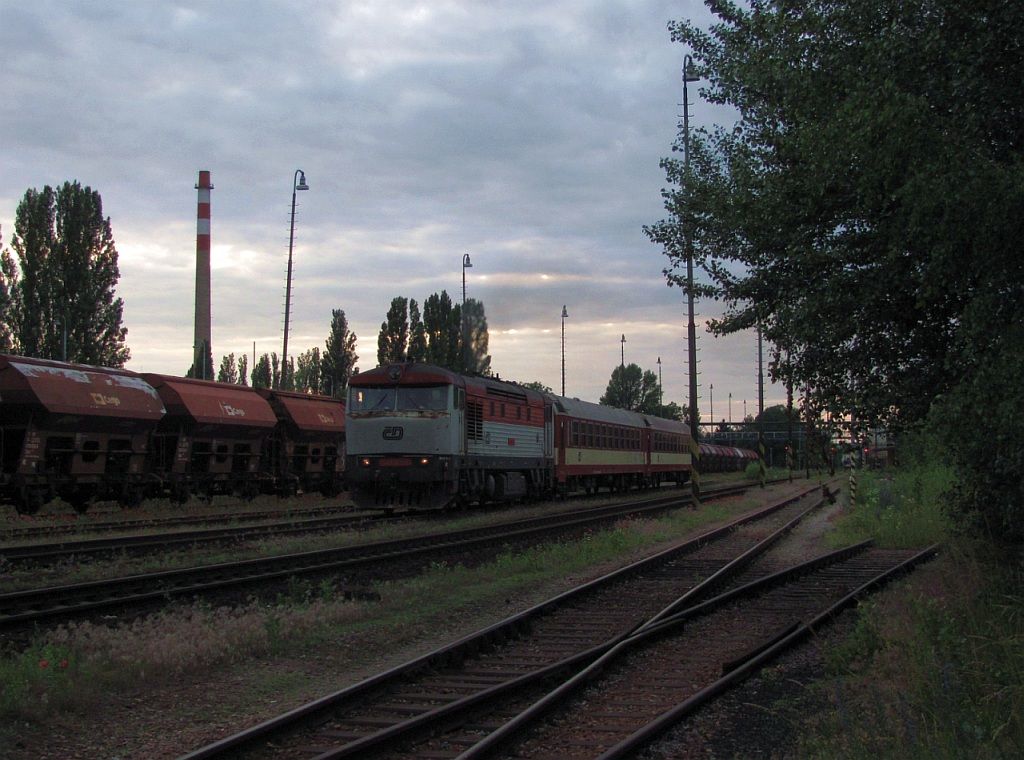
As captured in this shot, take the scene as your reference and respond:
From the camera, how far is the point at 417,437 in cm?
2130

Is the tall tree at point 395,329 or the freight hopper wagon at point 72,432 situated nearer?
the freight hopper wagon at point 72,432

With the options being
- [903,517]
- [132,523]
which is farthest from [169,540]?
[903,517]

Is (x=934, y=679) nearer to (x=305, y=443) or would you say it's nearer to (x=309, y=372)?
(x=305, y=443)

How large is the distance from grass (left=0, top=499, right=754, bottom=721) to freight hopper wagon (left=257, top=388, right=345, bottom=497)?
598 inches

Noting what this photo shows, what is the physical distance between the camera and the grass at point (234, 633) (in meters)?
7.08

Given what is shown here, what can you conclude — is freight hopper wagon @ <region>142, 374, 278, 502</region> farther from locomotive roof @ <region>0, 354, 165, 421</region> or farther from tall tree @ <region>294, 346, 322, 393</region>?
tall tree @ <region>294, 346, 322, 393</region>

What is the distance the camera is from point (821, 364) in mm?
10172

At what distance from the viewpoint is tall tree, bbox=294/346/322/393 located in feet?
323

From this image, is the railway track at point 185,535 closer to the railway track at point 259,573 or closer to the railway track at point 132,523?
the railway track at point 132,523

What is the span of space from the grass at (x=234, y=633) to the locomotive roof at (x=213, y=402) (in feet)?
39.6

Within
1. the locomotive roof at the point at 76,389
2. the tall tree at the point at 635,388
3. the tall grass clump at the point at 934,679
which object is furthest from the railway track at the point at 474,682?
the tall tree at the point at 635,388

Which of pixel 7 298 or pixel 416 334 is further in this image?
pixel 416 334

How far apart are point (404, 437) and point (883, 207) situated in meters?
14.7

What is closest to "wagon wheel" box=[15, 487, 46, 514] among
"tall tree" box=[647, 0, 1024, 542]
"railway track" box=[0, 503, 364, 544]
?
"railway track" box=[0, 503, 364, 544]
